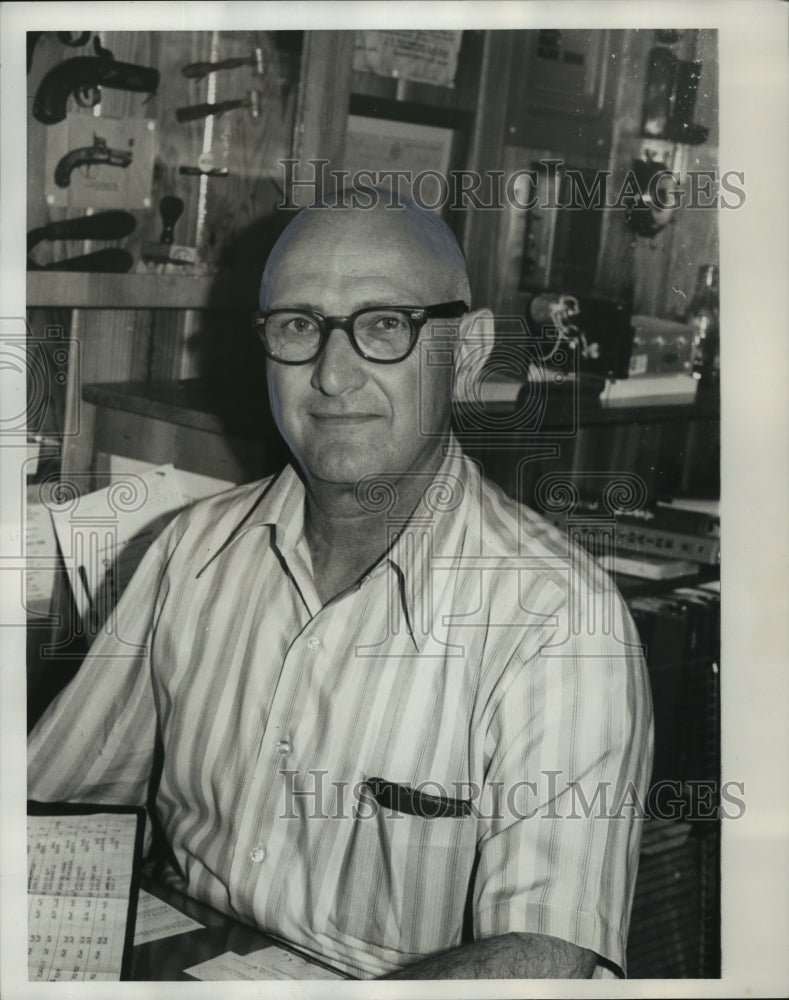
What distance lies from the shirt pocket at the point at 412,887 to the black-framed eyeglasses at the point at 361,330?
51cm

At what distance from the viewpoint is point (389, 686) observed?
1156mm

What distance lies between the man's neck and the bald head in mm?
195

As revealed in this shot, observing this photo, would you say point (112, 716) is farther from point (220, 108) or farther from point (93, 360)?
point (220, 108)

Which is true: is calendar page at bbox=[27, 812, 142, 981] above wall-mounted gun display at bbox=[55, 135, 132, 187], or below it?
below

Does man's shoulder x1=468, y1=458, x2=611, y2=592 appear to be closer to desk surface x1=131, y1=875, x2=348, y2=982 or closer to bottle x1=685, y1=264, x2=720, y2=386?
bottle x1=685, y1=264, x2=720, y2=386

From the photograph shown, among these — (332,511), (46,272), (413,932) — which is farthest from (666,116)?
(413,932)

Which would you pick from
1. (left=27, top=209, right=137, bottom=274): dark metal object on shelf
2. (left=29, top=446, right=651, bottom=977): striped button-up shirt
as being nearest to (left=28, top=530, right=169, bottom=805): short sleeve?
(left=29, top=446, right=651, bottom=977): striped button-up shirt

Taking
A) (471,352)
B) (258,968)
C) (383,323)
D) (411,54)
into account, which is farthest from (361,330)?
(258,968)

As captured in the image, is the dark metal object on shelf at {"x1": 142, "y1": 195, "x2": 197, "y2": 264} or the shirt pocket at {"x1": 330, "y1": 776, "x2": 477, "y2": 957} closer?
the shirt pocket at {"x1": 330, "y1": 776, "x2": 477, "y2": 957}

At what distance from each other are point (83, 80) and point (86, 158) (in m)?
0.09

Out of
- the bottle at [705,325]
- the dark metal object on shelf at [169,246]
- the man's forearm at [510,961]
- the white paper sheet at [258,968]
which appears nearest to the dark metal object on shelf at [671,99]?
the bottle at [705,325]

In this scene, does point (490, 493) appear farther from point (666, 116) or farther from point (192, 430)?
point (666, 116)

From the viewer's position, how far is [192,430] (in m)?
1.26

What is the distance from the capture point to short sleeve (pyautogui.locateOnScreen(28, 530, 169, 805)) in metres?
1.22
